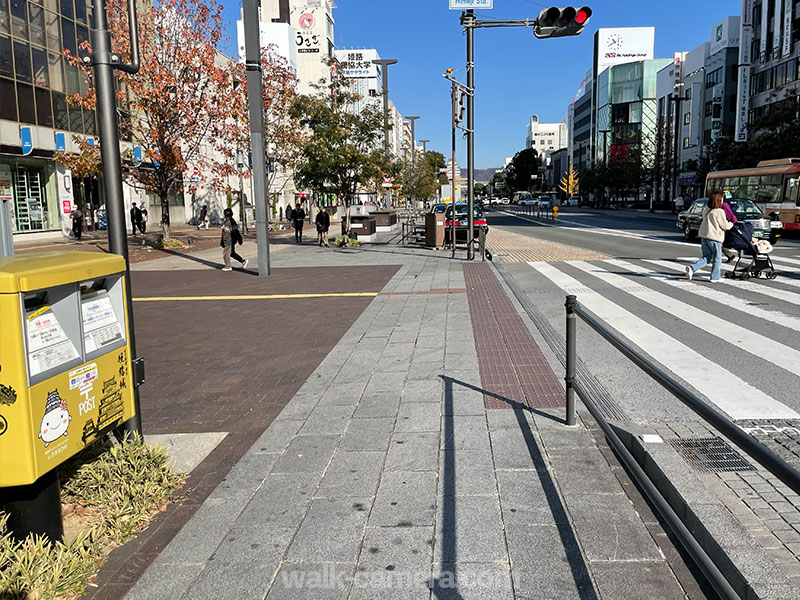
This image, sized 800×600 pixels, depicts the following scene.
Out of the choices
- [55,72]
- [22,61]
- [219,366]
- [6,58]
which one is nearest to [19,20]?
[22,61]

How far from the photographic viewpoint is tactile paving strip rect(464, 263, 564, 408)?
5.55 m

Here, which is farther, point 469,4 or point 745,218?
point 745,218

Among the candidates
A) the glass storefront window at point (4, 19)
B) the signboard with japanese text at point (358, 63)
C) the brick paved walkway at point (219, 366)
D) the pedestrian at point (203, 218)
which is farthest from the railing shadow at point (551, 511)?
the signboard with japanese text at point (358, 63)

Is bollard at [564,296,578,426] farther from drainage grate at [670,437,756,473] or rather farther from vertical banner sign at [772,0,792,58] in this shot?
vertical banner sign at [772,0,792,58]

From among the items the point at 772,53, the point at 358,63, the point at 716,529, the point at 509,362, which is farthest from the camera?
the point at 358,63

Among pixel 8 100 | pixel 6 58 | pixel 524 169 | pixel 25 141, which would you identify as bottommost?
pixel 25 141

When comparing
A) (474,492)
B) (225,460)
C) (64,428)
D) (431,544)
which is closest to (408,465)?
(474,492)

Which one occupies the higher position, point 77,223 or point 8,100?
point 8,100

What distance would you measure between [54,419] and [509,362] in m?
4.66

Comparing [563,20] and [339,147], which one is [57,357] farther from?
[339,147]

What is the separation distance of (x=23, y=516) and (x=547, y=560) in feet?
7.93

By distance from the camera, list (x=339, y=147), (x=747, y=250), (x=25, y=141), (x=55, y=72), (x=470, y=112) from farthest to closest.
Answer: (x=55, y=72) → (x=25, y=141) → (x=339, y=147) → (x=470, y=112) → (x=747, y=250)

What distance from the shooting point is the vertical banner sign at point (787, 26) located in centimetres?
5091

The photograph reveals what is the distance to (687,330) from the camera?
27.8 ft
